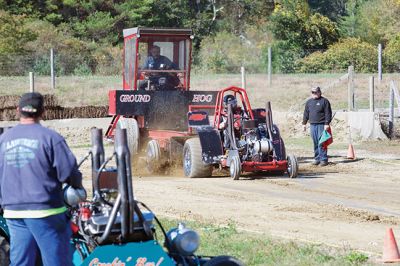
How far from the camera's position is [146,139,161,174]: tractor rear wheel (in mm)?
19047

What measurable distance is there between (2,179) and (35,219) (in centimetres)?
39

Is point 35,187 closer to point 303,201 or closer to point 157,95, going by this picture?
point 303,201

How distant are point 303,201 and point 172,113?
20.6ft

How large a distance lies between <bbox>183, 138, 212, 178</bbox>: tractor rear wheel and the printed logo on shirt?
11.1 metres

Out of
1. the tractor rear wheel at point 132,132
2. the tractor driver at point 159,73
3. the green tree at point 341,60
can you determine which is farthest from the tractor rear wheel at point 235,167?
the green tree at point 341,60

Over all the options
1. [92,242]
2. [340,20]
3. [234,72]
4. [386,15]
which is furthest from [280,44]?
[92,242]

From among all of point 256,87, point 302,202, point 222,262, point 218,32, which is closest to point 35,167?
point 222,262

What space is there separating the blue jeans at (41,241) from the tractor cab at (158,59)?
14321mm

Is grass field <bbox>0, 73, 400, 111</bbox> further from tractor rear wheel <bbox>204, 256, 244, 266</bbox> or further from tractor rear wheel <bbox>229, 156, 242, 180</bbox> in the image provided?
tractor rear wheel <bbox>204, 256, 244, 266</bbox>

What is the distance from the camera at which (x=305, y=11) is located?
5475cm

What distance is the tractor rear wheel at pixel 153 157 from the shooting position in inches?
750

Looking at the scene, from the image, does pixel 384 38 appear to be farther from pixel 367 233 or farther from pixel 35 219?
pixel 35 219

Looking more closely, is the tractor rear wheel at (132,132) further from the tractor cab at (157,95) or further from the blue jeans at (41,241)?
the blue jeans at (41,241)

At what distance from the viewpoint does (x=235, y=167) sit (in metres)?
17.2
